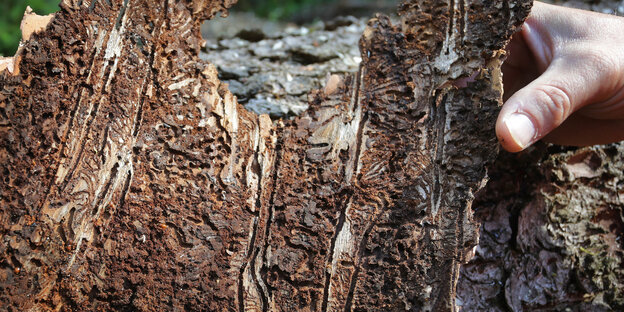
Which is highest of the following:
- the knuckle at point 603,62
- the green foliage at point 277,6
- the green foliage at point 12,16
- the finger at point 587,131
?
the green foliage at point 277,6

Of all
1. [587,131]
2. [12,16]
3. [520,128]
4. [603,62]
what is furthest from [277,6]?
[520,128]

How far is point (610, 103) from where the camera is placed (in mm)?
1306

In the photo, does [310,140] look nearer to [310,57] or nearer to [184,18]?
[184,18]

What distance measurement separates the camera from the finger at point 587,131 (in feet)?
4.68

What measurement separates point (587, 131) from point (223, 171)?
118 cm

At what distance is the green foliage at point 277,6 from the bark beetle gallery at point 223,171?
236cm

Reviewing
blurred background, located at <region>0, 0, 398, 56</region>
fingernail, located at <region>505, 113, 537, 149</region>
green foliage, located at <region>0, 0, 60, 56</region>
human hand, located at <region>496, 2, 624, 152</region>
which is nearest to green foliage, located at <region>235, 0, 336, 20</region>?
blurred background, located at <region>0, 0, 398, 56</region>

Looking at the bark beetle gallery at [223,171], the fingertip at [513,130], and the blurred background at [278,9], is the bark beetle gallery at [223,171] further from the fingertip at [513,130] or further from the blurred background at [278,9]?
the blurred background at [278,9]

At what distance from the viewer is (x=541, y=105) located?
1070mm

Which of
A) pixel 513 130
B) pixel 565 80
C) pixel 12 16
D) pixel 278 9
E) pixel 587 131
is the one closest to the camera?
pixel 513 130

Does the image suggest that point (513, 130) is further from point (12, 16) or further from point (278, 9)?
point (12, 16)

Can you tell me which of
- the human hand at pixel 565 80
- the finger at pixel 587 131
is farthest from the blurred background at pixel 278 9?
the finger at pixel 587 131

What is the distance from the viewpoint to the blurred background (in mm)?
2848

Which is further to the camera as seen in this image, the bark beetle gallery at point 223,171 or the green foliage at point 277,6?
the green foliage at point 277,6
